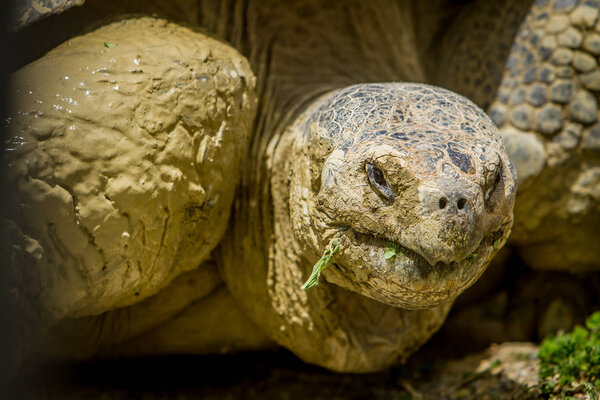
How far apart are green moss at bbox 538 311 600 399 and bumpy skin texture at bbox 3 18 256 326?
1.26m

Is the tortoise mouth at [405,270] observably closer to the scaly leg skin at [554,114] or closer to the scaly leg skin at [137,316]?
the scaly leg skin at [137,316]

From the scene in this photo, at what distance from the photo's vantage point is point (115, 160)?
1.67 meters

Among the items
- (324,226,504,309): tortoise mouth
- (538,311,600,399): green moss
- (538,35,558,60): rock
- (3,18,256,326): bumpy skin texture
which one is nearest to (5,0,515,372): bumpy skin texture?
(324,226,504,309): tortoise mouth

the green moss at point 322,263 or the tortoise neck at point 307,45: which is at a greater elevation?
the tortoise neck at point 307,45

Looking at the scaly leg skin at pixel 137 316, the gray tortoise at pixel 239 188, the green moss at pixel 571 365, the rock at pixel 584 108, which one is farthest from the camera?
the rock at pixel 584 108

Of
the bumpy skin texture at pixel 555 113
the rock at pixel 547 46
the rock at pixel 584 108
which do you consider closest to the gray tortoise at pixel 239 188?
the bumpy skin texture at pixel 555 113

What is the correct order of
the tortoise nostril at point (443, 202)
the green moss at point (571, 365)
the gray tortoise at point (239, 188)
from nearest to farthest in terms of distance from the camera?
the tortoise nostril at point (443, 202) → the gray tortoise at point (239, 188) → the green moss at point (571, 365)

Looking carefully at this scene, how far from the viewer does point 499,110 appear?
101 inches

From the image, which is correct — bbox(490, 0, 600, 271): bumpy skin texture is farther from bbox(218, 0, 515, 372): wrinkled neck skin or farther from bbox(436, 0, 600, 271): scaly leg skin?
bbox(218, 0, 515, 372): wrinkled neck skin

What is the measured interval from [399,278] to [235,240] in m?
0.84

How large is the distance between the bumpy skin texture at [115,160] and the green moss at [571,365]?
4.12 feet

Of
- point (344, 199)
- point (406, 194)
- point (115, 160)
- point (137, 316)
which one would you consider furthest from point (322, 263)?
point (137, 316)

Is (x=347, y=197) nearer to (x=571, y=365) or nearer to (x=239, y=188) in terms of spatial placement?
(x=239, y=188)

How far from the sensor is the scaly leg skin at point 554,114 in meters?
2.47
